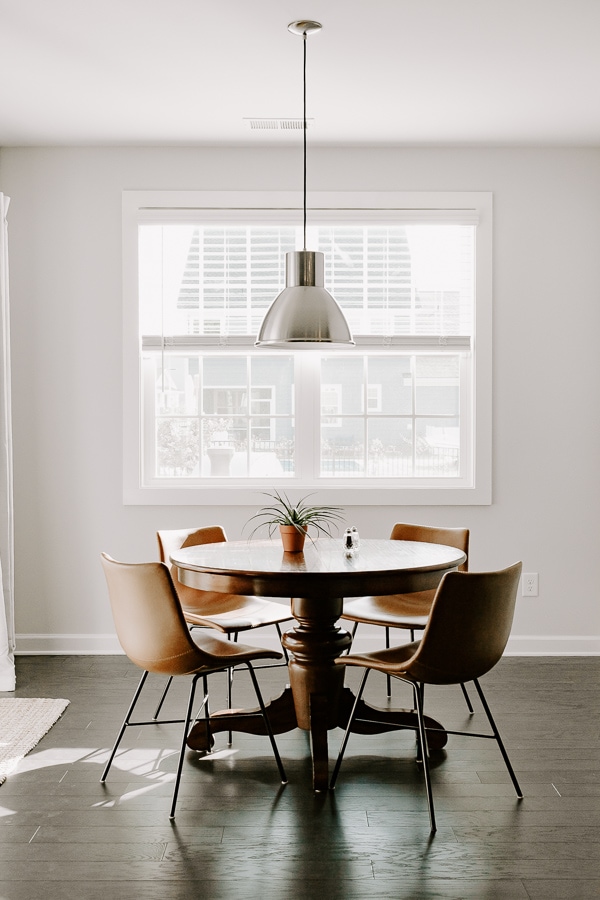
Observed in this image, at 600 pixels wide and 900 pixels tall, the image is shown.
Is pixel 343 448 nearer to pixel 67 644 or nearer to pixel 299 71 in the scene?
pixel 67 644

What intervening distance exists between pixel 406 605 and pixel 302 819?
1.22 m

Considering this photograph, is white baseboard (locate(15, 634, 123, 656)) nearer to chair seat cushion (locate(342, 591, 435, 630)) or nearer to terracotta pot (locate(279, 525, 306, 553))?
chair seat cushion (locate(342, 591, 435, 630))

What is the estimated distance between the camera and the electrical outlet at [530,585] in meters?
4.93

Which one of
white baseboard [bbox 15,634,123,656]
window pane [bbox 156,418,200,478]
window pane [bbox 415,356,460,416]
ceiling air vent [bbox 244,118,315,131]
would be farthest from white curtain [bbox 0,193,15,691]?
window pane [bbox 415,356,460,416]

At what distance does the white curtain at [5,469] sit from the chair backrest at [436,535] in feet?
→ 6.48

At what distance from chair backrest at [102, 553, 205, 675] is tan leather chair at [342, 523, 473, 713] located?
3.01ft

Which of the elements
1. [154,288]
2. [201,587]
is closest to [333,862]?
[201,587]

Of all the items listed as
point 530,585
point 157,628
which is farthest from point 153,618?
point 530,585

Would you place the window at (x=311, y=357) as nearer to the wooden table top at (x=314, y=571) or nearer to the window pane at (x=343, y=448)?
the window pane at (x=343, y=448)

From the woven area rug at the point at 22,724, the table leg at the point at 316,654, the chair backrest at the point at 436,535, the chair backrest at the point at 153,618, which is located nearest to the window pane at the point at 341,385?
the chair backrest at the point at 436,535

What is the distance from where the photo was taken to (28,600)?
16.2 ft

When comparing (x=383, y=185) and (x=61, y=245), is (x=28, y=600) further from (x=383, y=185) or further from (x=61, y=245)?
(x=383, y=185)

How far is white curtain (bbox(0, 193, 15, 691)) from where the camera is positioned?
4441 millimetres

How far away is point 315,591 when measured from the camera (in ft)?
9.68
